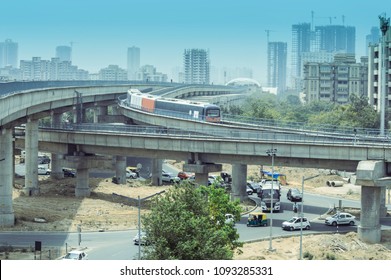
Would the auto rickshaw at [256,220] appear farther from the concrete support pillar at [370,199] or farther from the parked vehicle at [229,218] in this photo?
the parked vehicle at [229,218]

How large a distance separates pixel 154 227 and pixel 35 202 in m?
36.7

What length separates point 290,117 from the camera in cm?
17725

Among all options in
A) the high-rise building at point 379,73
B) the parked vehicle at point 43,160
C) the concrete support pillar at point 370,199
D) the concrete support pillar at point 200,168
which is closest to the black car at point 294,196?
the concrete support pillar at point 200,168

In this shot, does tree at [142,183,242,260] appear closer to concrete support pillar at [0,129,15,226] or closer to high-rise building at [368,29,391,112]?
concrete support pillar at [0,129,15,226]

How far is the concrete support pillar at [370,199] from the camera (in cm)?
5809

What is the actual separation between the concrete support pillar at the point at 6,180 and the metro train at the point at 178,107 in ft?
113

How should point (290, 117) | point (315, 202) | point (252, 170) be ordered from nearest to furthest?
1. point (315, 202)
2. point (252, 170)
3. point (290, 117)

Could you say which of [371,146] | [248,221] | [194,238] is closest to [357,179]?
[371,146]

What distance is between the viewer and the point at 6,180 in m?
62.7

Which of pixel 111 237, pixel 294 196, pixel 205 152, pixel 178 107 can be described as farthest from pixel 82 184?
pixel 178 107

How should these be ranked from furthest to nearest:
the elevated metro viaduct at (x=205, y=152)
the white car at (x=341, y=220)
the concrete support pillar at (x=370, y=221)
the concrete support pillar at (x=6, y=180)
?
1. the white car at (x=341, y=220)
2. the concrete support pillar at (x=6, y=180)
3. the elevated metro viaduct at (x=205, y=152)
4. the concrete support pillar at (x=370, y=221)

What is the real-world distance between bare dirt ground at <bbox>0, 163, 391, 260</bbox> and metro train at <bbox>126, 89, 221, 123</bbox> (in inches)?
397

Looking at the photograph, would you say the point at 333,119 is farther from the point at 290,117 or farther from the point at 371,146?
the point at 371,146

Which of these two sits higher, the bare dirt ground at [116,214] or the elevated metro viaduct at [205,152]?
the elevated metro viaduct at [205,152]
